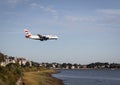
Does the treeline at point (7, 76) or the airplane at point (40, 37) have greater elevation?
the airplane at point (40, 37)

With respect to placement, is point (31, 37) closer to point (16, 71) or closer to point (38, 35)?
point (38, 35)

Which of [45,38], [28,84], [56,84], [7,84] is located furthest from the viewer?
[56,84]

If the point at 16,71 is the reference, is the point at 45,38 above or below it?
above

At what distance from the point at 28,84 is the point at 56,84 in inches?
762

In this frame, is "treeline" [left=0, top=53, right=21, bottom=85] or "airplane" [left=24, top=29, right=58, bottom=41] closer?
"treeline" [left=0, top=53, right=21, bottom=85]

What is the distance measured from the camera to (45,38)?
94938mm

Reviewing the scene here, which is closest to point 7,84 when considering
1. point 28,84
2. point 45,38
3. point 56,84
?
A: point 28,84

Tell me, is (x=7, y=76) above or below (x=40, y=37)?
below

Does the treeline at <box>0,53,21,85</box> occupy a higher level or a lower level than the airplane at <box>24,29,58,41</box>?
lower

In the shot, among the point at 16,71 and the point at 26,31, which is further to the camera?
the point at 26,31

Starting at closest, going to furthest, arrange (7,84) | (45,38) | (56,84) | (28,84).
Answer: (7,84), (28,84), (45,38), (56,84)

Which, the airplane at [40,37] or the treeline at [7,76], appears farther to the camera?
the airplane at [40,37]

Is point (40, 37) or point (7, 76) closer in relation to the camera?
point (7, 76)

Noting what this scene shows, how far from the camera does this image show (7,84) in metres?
52.1
